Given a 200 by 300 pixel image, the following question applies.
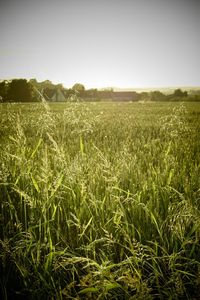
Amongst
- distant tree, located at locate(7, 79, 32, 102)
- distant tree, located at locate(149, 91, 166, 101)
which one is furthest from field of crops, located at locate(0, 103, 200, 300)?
distant tree, located at locate(149, 91, 166, 101)

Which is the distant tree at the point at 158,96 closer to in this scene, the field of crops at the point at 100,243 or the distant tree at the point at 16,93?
the distant tree at the point at 16,93

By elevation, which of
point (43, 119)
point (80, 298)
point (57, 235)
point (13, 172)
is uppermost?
point (43, 119)

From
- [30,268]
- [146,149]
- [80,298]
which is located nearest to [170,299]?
[80,298]

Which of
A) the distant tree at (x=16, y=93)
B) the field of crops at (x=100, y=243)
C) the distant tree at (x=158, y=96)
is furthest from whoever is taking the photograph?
the distant tree at (x=158, y=96)

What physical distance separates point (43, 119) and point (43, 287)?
5.02 ft

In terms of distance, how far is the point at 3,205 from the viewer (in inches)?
79.9

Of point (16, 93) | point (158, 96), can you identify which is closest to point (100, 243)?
point (16, 93)

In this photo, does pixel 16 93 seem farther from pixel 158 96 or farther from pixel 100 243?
pixel 158 96

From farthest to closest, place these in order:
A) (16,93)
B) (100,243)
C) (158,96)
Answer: (158,96) < (16,93) < (100,243)

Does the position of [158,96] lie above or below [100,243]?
above

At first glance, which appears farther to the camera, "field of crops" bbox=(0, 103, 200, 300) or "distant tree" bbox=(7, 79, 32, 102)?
"distant tree" bbox=(7, 79, 32, 102)

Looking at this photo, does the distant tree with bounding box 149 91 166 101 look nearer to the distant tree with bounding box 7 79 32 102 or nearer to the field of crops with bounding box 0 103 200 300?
the distant tree with bounding box 7 79 32 102

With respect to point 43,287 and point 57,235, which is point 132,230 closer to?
point 57,235

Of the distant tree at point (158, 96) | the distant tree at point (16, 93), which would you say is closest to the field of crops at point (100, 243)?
the distant tree at point (16, 93)
